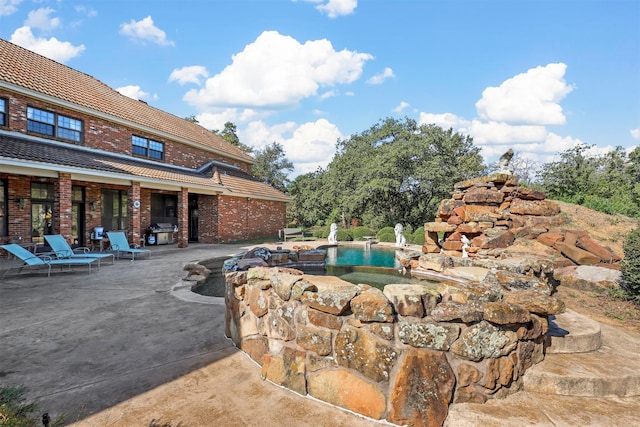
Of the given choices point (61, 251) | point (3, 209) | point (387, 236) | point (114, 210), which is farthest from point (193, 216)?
point (387, 236)

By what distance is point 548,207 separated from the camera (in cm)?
738

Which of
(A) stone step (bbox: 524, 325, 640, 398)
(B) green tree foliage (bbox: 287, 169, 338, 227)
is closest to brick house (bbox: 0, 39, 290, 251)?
(B) green tree foliage (bbox: 287, 169, 338, 227)

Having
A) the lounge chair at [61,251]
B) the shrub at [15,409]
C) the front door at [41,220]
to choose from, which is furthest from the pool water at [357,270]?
the front door at [41,220]

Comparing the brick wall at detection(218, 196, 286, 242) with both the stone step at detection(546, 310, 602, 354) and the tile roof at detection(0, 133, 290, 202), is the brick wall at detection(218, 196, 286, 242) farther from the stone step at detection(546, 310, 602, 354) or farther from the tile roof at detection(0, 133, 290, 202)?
the stone step at detection(546, 310, 602, 354)

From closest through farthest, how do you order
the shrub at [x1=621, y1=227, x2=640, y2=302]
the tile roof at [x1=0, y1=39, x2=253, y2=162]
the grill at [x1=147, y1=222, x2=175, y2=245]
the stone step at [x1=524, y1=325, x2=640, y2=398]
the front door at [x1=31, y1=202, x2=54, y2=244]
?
the stone step at [x1=524, y1=325, x2=640, y2=398] < the shrub at [x1=621, y1=227, x2=640, y2=302] < the front door at [x1=31, y1=202, x2=54, y2=244] < the tile roof at [x1=0, y1=39, x2=253, y2=162] < the grill at [x1=147, y1=222, x2=175, y2=245]

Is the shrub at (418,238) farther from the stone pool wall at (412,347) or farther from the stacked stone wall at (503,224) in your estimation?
the stone pool wall at (412,347)

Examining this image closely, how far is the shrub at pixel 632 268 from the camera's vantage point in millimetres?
4676

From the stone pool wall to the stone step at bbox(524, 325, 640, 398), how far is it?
0.11 metres

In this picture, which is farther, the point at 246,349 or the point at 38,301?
the point at 38,301

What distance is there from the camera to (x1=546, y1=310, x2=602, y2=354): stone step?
286 cm

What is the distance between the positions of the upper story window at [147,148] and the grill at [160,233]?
3.54 metres

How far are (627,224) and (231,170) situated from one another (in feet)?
63.0

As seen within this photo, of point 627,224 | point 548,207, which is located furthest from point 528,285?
point 627,224

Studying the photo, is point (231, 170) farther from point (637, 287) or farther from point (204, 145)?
point (637, 287)
